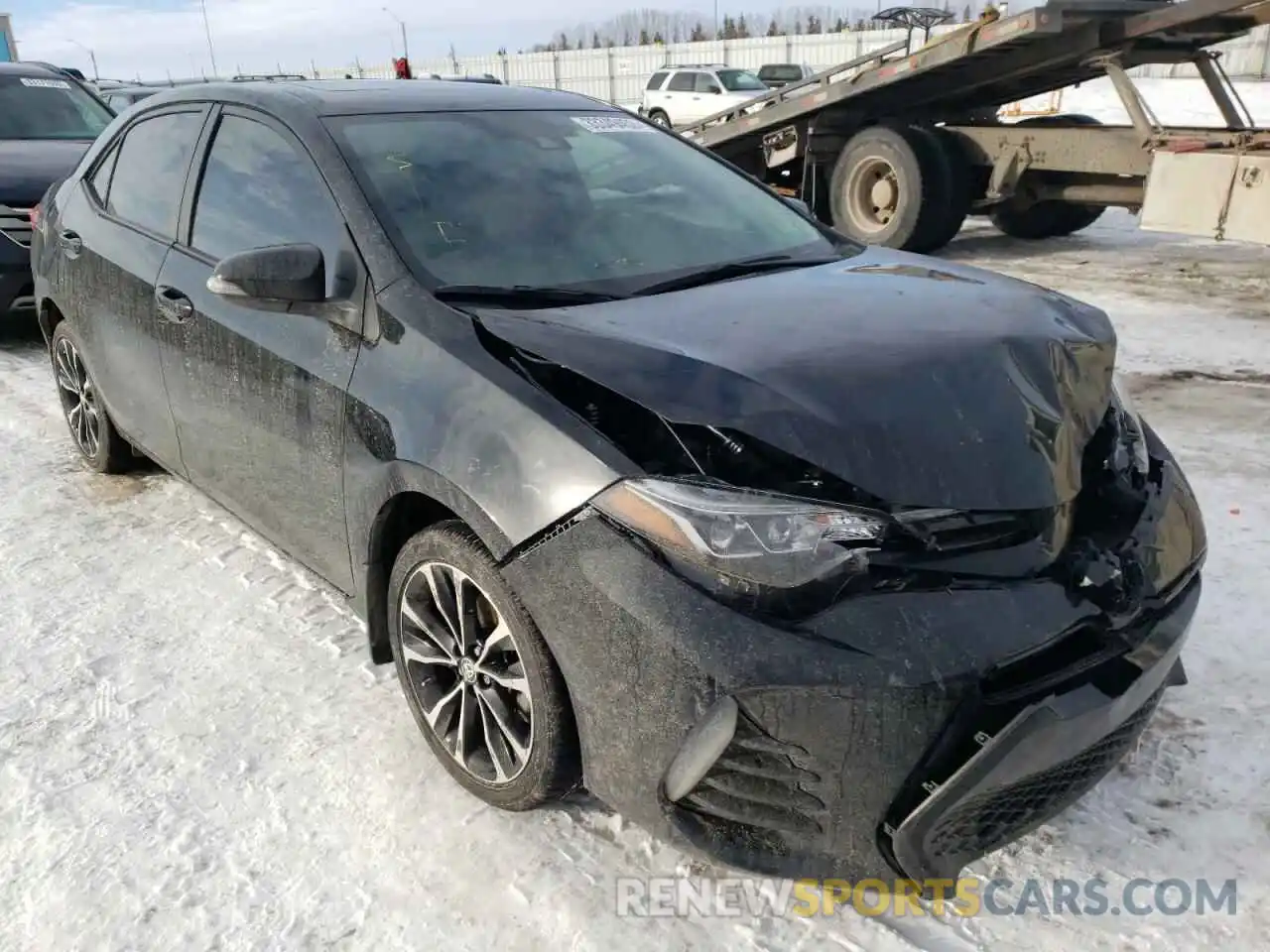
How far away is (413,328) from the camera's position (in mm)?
2410

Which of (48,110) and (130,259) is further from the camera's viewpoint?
(48,110)

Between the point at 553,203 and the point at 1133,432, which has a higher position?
the point at 553,203

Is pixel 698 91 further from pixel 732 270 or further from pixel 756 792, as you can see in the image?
pixel 756 792

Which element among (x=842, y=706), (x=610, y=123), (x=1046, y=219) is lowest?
(x=1046, y=219)

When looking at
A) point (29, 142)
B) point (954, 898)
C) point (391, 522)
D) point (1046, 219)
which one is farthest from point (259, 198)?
point (1046, 219)

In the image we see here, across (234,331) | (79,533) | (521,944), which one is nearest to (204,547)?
(79,533)

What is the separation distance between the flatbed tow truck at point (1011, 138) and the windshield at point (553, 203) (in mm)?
5439

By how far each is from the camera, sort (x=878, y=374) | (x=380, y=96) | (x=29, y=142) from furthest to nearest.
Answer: (x=29, y=142) → (x=380, y=96) → (x=878, y=374)

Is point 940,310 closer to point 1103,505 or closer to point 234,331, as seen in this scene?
point 1103,505

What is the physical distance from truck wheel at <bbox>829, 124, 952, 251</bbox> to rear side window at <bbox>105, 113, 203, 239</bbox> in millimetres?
6241

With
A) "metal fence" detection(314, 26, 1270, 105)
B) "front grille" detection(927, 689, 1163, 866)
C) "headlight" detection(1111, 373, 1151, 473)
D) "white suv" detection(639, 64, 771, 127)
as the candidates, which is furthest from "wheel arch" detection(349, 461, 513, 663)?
"metal fence" detection(314, 26, 1270, 105)

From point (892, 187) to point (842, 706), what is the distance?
8.66 m

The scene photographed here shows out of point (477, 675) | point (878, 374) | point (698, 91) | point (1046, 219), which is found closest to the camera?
point (878, 374)

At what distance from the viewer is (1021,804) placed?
1.96m
